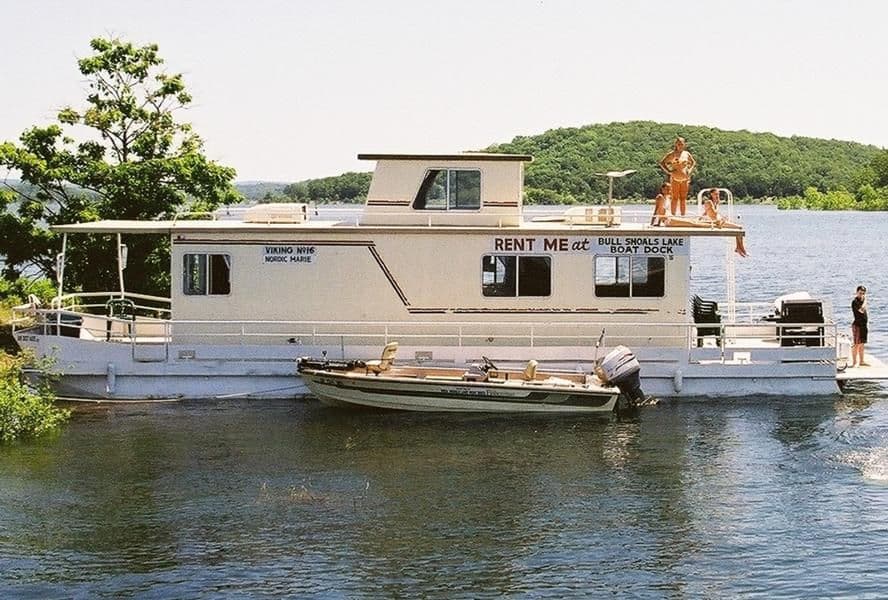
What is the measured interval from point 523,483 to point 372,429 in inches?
170

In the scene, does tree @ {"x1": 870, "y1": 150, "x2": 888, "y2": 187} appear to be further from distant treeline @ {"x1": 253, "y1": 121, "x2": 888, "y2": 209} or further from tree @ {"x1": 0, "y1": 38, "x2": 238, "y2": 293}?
tree @ {"x1": 0, "y1": 38, "x2": 238, "y2": 293}

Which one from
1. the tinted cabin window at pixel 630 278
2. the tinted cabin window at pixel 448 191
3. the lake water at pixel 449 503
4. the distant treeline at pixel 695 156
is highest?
the distant treeline at pixel 695 156

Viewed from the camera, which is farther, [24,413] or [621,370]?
[621,370]

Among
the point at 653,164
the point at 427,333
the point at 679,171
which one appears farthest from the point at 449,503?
the point at 653,164

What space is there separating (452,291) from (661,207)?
4810 mm

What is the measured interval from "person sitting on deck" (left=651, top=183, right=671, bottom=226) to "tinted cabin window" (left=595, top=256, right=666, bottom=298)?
0.93 meters

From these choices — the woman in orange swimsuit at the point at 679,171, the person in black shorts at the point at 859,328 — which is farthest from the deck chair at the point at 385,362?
the person in black shorts at the point at 859,328

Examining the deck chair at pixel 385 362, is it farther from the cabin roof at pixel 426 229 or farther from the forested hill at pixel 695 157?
the forested hill at pixel 695 157

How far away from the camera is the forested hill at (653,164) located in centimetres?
9619

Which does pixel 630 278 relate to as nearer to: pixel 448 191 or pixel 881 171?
pixel 448 191

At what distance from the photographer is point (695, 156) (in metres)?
146

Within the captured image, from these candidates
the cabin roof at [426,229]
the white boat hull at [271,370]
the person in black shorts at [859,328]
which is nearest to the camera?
the white boat hull at [271,370]

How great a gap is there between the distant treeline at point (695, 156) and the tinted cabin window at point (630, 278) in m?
44.6

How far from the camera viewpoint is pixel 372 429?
23984mm
